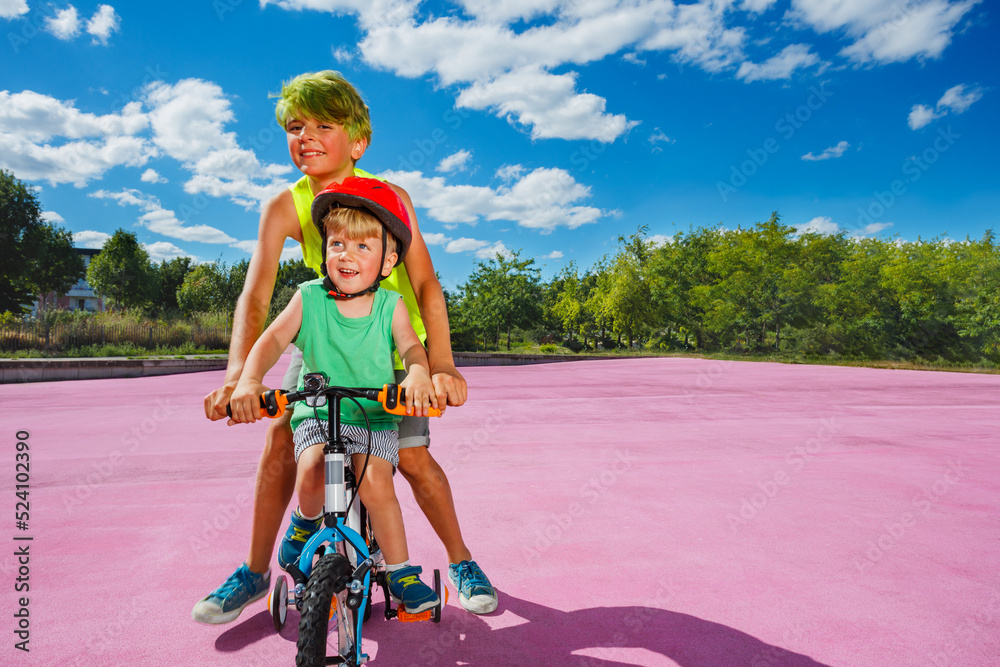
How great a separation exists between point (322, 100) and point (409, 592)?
1815mm

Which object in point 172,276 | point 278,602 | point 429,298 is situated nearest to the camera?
point 278,602

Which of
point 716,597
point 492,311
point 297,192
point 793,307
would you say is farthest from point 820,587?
point 793,307

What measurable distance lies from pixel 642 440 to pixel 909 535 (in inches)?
120

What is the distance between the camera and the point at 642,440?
626 cm

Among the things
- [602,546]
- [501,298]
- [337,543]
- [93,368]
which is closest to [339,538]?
[337,543]

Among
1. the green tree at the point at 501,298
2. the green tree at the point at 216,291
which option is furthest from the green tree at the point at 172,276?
the green tree at the point at 501,298

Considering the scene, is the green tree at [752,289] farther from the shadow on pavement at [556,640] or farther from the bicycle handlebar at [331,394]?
the bicycle handlebar at [331,394]

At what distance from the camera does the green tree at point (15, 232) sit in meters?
34.7

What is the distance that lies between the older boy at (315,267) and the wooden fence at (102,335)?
70.5 ft

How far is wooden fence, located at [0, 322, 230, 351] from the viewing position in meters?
18.4

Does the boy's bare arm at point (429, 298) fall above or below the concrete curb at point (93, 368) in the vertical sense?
above

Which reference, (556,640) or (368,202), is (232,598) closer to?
(556,640)

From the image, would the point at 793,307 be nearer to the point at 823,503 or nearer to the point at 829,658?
the point at 823,503

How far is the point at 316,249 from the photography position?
2.36m
